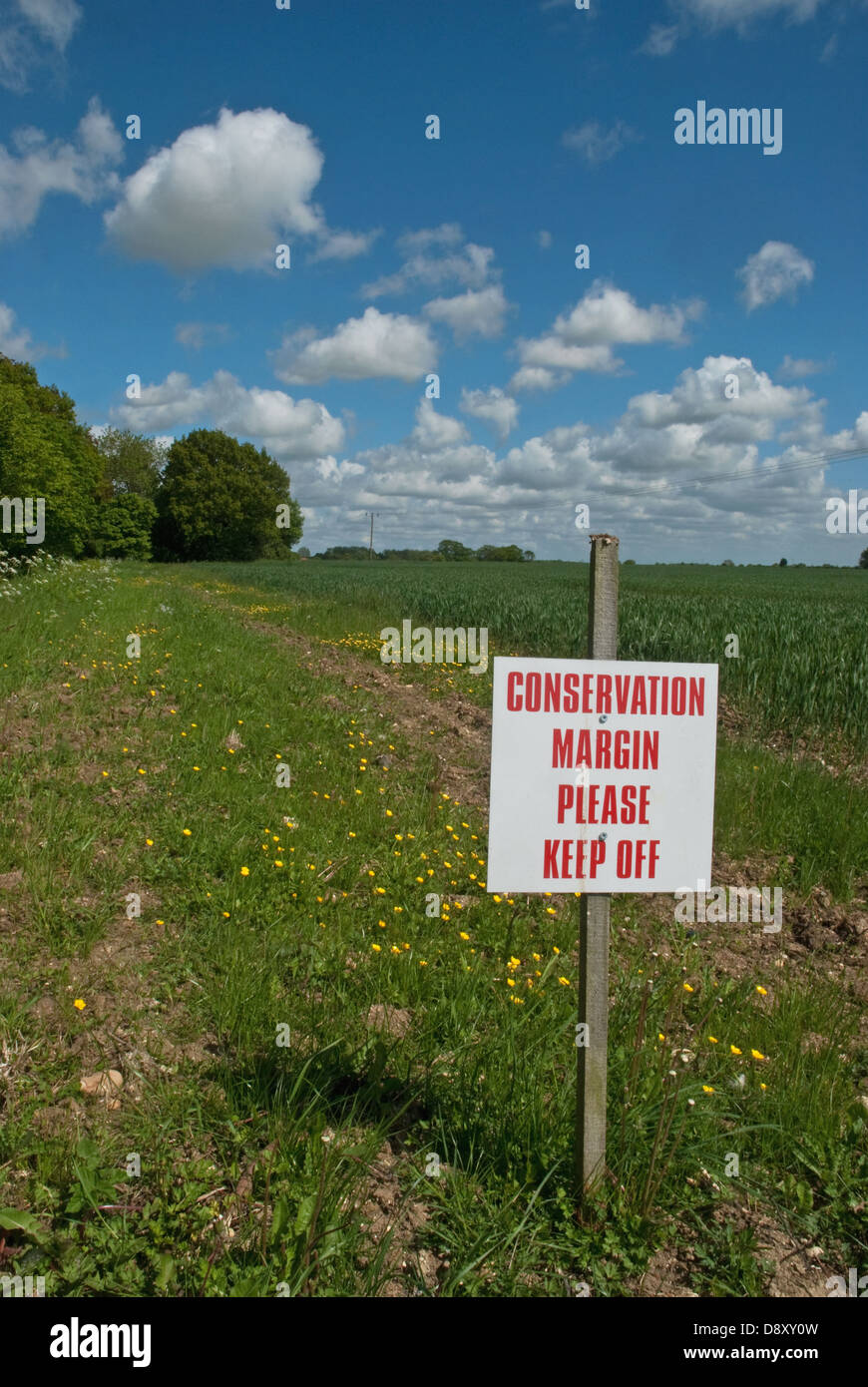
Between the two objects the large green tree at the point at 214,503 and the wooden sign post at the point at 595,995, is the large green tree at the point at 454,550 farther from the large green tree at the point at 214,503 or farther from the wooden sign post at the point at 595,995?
the wooden sign post at the point at 595,995

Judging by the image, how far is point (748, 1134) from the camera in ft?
9.74

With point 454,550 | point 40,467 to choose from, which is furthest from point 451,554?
point 40,467

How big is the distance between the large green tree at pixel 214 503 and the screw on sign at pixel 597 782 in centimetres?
7224

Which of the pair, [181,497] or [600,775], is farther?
[181,497]

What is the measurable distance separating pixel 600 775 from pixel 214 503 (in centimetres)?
7494

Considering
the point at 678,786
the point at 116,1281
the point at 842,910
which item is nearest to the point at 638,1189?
the point at 678,786

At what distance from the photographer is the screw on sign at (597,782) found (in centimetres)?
233

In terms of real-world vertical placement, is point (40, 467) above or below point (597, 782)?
above

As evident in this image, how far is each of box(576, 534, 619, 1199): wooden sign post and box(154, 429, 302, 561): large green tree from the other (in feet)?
237

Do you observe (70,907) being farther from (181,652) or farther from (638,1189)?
(181,652)

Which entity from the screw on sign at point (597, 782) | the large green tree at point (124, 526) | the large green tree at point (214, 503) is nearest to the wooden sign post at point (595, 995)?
the screw on sign at point (597, 782)

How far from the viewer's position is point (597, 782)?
2.38 metres

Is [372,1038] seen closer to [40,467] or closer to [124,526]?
[40,467]

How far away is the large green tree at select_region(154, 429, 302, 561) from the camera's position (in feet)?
236
